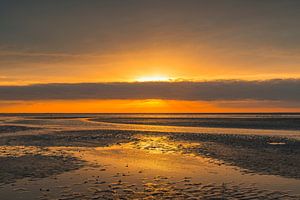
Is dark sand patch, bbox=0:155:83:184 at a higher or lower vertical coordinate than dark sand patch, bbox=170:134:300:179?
lower

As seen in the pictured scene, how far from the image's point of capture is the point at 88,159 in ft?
88.1

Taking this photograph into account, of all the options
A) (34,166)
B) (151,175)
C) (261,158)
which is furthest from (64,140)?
(151,175)

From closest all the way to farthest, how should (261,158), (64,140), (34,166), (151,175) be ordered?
(151,175)
(34,166)
(261,158)
(64,140)

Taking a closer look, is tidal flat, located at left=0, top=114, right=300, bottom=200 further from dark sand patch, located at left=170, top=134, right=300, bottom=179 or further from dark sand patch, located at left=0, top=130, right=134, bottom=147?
dark sand patch, located at left=0, top=130, right=134, bottom=147

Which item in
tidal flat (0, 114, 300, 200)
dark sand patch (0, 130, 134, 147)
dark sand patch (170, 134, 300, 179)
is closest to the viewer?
tidal flat (0, 114, 300, 200)

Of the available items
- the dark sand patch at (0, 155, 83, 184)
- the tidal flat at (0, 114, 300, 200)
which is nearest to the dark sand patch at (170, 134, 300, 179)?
the tidal flat at (0, 114, 300, 200)

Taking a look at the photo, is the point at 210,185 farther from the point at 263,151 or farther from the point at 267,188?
the point at 263,151

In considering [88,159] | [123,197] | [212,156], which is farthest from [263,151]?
[123,197]

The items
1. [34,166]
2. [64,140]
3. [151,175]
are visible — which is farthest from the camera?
[64,140]

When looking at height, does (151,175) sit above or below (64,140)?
below

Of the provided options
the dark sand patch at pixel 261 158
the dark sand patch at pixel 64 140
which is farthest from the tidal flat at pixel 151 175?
the dark sand patch at pixel 64 140

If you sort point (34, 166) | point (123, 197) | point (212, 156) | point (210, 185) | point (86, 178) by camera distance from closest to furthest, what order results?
point (123, 197) < point (210, 185) < point (86, 178) < point (34, 166) < point (212, 156)

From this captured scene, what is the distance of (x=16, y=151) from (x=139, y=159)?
1162 cm

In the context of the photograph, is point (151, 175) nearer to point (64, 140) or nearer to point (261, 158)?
point (261, 158)
